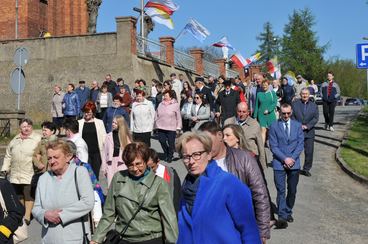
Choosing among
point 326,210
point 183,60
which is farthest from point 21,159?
point 183,60

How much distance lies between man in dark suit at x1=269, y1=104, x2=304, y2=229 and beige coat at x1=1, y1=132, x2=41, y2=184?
156 inches

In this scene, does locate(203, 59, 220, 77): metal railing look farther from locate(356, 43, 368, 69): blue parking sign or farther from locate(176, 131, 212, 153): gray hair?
locate(176, 131, 212, 153): gray hair

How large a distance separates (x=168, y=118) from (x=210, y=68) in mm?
28742

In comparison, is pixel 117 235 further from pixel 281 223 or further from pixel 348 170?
pixel 348 170

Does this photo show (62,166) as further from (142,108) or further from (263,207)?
(142,108)

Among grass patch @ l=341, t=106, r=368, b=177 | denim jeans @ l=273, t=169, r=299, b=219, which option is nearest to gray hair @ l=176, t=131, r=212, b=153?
denim jeans @ l=273, t=169, r=299, b=219

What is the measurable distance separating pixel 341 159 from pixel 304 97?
346 cm

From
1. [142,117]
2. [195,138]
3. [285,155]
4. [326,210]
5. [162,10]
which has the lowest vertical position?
[326,210]

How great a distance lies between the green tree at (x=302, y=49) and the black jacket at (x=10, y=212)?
200 ft

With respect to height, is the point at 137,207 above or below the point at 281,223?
above

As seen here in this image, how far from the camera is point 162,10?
30281 mm

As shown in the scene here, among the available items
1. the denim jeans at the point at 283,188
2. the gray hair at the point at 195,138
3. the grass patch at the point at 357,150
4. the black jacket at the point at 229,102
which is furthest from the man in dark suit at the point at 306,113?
the gray hair at the point at 195,138

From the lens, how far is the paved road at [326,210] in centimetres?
867

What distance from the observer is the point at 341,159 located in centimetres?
1538
